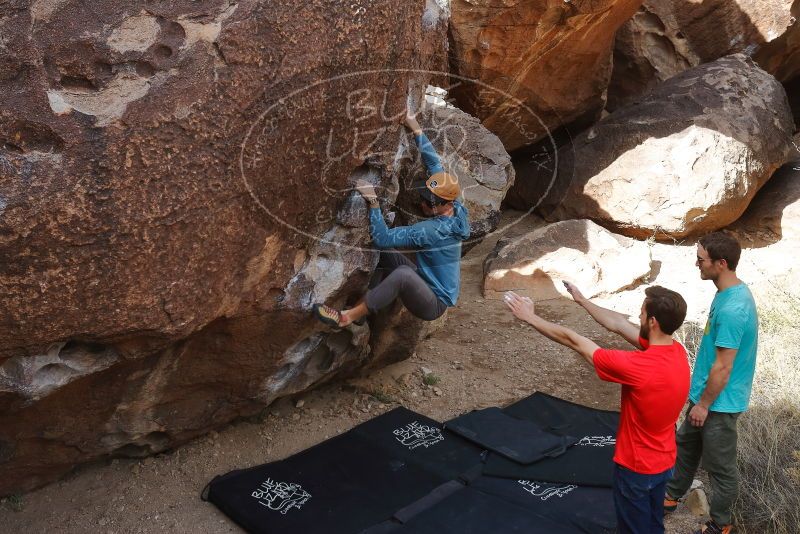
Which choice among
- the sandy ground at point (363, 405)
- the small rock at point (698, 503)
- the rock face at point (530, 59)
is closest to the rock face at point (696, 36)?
the rock face at point (530, 59)

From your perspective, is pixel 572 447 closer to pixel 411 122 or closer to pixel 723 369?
pixel 723 369

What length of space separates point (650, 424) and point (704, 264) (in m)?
0.82

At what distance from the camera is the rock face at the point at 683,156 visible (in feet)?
23.9

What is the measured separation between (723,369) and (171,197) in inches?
91.8

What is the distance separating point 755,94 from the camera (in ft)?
25.7

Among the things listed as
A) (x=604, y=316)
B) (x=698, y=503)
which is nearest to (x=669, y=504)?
(x=698, y=503)

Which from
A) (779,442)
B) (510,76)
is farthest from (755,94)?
(779,442)

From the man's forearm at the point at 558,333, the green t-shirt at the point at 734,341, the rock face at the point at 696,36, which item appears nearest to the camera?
the man's forearm at the point at 558,333

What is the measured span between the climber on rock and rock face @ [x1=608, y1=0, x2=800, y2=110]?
19.7 feet

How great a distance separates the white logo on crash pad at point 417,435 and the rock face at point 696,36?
20.7ft

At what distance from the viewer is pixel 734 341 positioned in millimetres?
3117

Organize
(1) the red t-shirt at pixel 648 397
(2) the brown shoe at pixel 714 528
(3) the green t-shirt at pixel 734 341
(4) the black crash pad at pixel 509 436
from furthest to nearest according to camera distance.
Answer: (4) the black crash pad at pixel 509 436 < (2) the brown shoe at pixel 714 528 < (3) the green t-shirt at pixel 734 341 < (1) the red t-shirt at pixel 648 397

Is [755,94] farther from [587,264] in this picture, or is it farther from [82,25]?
[82,25]

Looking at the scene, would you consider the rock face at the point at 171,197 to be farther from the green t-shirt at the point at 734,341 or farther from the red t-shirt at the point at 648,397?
the green t-shirt at the point at 734,341
